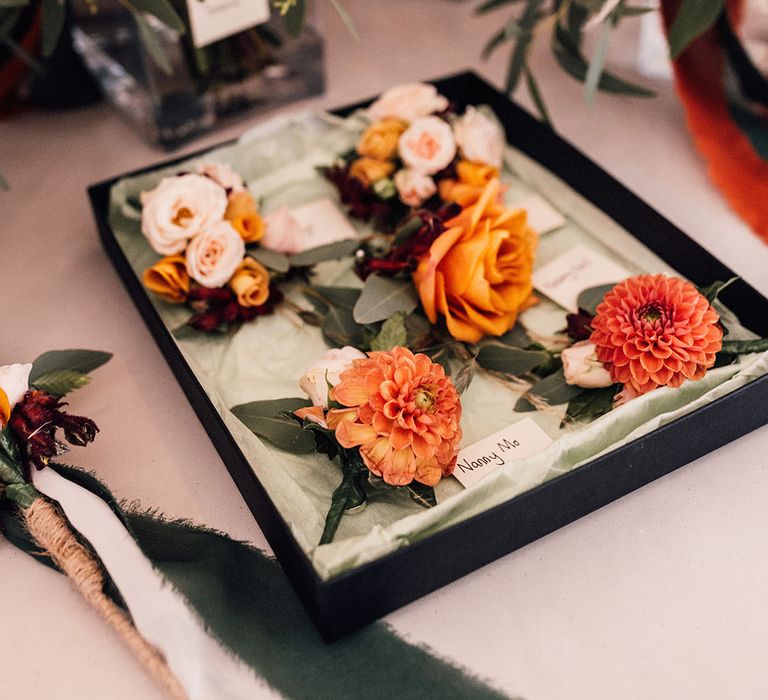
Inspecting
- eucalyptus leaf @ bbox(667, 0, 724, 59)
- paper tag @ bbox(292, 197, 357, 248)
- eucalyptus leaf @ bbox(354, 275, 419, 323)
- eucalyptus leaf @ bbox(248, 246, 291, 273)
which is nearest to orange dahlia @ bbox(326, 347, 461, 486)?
eucalyptus leaf @ bbox(354, 275, 419, 323)

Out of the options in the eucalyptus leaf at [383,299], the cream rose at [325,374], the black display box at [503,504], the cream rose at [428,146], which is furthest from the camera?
the cream rose at [428,146]

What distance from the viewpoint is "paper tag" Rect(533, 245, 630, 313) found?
3.11 ft

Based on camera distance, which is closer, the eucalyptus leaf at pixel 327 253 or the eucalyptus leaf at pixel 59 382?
the eucalyptus leaf at pixel 59 382

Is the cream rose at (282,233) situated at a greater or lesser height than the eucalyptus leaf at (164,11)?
lesser

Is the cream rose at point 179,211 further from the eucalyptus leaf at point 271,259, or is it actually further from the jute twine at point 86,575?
the jute twine at point 86,575

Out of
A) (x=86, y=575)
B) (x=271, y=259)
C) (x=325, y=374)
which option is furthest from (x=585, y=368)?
(x=86, y=575)

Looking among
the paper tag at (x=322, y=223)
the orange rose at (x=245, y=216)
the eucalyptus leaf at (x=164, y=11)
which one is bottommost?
the paper tag at (x=322, y=223)

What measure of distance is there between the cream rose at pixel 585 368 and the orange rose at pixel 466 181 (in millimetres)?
252

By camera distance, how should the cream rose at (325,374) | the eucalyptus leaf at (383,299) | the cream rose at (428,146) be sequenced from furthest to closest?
the cream rose at (428,146)
the eucalyptus leaf at (383,299)
the cream rose at (325,374)

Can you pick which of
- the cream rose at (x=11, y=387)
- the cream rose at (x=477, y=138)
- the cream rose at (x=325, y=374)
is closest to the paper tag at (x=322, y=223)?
the cream rose at (x=477, y=138)

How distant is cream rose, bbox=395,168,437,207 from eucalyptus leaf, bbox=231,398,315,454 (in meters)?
0.31

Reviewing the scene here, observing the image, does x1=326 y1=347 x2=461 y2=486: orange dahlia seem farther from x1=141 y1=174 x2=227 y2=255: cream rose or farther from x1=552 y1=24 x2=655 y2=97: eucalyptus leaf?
x1=552 y1=24 x2=655 y2=97: eucalyptus leaf

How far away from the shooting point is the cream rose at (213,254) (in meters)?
0.87

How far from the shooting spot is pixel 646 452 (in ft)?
2.40
